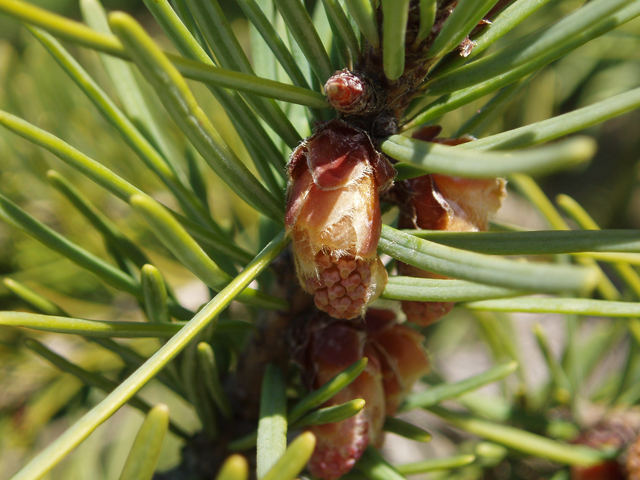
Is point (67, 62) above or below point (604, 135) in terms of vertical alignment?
above

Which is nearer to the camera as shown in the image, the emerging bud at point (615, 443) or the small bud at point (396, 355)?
the small bud at point (396, 355)

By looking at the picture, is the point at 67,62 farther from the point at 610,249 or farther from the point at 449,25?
the point at 610,249

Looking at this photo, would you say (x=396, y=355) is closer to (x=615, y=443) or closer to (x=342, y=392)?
(x=342, y=392)

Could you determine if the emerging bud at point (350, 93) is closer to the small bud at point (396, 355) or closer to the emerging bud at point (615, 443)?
the small bud at point (396, 355)

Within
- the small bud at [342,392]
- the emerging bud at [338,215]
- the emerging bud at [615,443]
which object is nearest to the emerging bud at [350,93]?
the emerging bud at [338,215]

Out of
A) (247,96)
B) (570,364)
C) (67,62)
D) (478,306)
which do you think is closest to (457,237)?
(478,306)

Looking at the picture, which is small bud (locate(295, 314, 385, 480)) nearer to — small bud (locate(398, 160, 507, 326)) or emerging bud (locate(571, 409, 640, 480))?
small bud (locate(398, 160, 507, 326))

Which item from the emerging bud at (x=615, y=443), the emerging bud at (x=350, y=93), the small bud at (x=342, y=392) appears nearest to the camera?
the emerging bud at (x=350, y=93)
